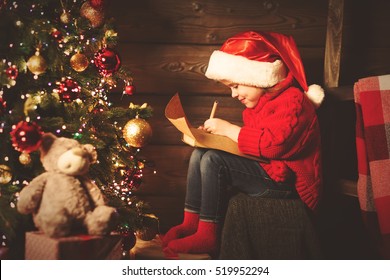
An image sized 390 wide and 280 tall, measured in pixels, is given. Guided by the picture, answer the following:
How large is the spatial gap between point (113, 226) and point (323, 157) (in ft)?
3.19

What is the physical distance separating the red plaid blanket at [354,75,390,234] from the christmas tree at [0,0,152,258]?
28.9 inches

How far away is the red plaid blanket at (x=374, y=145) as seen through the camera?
1.52m

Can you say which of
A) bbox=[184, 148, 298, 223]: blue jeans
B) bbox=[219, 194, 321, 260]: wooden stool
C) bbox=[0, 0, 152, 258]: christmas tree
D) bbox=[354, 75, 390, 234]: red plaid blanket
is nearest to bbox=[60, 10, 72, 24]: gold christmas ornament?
bbox=[0, 0, 152, 258]: christmas tree

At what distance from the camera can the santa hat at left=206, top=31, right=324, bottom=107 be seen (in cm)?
154

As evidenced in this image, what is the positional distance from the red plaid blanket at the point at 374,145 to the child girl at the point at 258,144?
159mm

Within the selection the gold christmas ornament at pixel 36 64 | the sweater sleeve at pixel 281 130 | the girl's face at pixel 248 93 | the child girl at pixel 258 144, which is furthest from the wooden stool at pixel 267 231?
the gold christmas ornament at pixel 36 64

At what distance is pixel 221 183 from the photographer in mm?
1507

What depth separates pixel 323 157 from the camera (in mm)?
1858

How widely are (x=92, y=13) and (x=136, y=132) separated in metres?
0.41

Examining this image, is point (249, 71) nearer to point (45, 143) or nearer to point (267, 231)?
point (267, 231)

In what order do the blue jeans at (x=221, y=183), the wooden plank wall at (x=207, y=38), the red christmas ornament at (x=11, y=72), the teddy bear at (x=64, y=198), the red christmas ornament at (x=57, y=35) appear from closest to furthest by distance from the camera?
1. the teddy bear at (x=64, y=198)
2. the red christmas ornament at (x=11, y=72)
3. the red christmas ornament at (x=57, y=35)
4. the blue jeans at (x=221, y=183)
5. the wooden plank wall at (x=207, y=38)

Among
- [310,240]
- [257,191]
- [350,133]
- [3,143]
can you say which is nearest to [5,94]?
[3,143]

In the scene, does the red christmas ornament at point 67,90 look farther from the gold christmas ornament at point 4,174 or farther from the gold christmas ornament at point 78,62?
the gold christmas ornament at point 4,174
